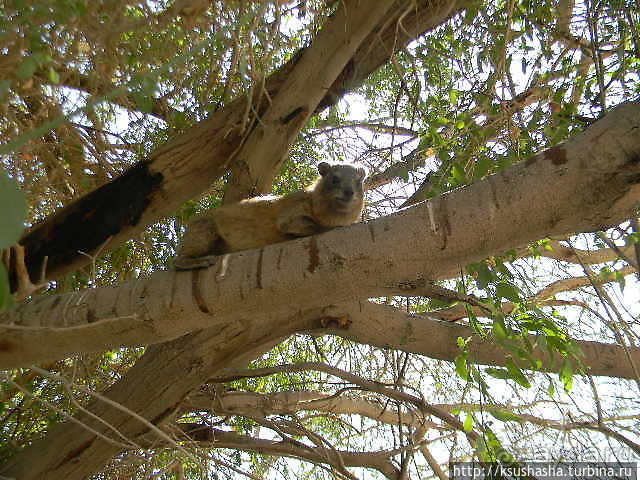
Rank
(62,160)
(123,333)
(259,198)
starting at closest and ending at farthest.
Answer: (123,333) < (259,198) < (62,160)

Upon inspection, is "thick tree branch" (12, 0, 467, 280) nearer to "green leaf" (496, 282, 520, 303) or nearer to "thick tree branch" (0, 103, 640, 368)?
"thick tree branch" (0, 103, 640, 368)

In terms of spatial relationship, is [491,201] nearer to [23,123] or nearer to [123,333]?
[123,333]

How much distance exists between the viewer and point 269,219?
182 inches

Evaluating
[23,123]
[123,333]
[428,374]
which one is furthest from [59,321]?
[428,374]

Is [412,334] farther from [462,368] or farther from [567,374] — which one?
[567,374]

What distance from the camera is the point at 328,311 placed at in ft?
13.2

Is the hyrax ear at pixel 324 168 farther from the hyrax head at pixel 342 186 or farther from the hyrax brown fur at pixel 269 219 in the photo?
the hyrax brown fur at pixel 269 219

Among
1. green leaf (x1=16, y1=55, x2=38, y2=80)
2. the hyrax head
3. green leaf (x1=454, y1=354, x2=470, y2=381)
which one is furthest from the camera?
the hyrax head

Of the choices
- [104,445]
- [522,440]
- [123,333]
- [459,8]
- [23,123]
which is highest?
[459,8]

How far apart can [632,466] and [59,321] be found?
3.45m

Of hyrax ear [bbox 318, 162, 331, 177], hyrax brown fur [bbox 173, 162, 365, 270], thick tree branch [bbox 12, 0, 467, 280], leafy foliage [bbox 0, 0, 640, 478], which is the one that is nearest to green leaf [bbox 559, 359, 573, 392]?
leafy foliage [bbox 0, 0, 640, 478]

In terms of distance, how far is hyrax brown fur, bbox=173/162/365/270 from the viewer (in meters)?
4.47

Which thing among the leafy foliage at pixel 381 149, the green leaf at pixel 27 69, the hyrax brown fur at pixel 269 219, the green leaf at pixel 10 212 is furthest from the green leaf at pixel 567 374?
the green leaf at pixel 27 69

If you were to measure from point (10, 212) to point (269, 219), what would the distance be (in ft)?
11.3
